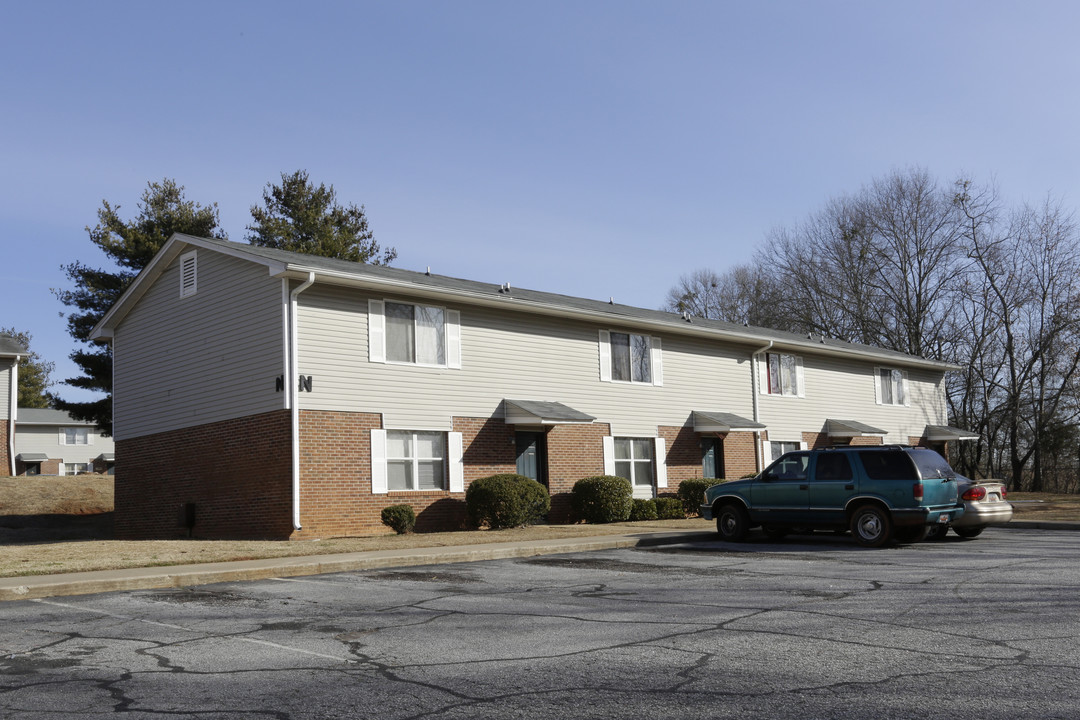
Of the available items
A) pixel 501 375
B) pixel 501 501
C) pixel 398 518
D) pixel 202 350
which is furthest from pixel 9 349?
pixel 501 501

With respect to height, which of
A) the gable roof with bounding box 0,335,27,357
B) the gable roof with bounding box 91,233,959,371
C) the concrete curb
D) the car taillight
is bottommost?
the concrete curb

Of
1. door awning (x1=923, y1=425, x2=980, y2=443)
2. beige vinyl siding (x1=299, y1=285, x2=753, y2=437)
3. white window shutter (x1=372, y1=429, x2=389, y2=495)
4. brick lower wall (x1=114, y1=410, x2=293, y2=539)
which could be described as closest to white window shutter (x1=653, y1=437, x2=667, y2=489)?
beige vinyl siding (x1=299, y1=285, x2=753, y2=437)

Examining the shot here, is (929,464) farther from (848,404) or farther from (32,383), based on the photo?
(32,383)

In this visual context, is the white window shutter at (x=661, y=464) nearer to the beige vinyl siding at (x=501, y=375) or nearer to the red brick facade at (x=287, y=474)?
the beige vinyl siding at (x=501, y=375)

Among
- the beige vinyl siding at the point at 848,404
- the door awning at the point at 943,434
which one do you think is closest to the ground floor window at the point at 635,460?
the beige vinyl siding at the point at 848,404

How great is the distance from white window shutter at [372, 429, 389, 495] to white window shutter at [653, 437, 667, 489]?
852 cm

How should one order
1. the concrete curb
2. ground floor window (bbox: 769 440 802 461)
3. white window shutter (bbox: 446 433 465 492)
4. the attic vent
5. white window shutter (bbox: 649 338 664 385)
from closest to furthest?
the concrete curb
white window shutter (bbox: 446 433 465 492)
the attic vent
white window shutter (bbox: 649 338 664 385)
ground floor window (bbox: 769 440 802 461)

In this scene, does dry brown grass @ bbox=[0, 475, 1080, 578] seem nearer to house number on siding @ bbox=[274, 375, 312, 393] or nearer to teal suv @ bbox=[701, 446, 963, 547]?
teal suv @ bbox=[701, 446, 963, 547]

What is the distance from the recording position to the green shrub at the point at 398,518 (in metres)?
19.9

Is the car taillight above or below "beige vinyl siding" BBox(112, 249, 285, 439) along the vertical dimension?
below

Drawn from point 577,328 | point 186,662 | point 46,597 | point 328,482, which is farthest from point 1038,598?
point 577,328

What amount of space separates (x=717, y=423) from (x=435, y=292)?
977 centimetres

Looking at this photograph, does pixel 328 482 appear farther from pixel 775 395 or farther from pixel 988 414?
pixel 988 414

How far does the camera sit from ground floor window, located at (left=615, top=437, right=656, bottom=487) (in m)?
25.4
